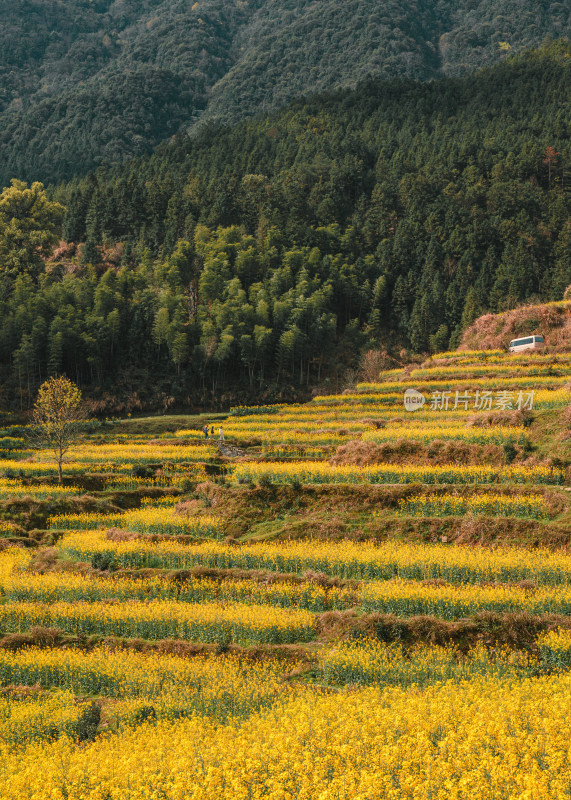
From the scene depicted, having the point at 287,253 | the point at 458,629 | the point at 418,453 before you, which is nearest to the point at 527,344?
the point at 418,453

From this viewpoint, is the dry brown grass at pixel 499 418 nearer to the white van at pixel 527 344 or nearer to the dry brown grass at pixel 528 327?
the white van at pixel 527 344

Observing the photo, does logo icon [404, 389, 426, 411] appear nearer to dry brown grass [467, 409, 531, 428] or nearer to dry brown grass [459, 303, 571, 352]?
dry brown grass [467, 409, 531, 428]

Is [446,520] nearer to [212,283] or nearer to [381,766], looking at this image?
[381,766]

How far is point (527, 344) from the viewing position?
179 ft

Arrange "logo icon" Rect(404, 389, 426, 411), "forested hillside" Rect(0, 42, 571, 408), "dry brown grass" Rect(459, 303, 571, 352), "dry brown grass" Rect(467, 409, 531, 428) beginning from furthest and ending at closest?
"forested hillside" Rect(0, 42, 571, 408), "dry brown grass" Rect(459, 303, 571, 352), "logo icon" Rect(404, 389, 426, 411), "dry brown grass" Rect(467, 409, 531, 428)

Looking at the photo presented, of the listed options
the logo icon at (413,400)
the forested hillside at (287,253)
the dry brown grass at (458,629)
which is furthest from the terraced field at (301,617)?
the forested hillside at (287,253)

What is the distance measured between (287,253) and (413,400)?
153 ft

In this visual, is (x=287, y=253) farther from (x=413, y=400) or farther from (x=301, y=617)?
(x=301, y=617)

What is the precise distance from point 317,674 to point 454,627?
13.9 feet

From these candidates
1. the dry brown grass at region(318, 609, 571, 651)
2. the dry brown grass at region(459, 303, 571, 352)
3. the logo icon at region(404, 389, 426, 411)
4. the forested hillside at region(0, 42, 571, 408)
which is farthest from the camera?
the forested hillside at region(0, 42, 571, 408)

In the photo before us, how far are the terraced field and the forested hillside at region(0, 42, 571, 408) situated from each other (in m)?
31.6

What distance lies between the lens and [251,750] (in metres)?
10.7

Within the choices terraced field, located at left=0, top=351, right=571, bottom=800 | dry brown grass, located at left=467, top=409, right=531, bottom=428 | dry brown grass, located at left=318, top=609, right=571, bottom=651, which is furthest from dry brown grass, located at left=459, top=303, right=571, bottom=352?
dry brown grass, located at left=318, top=609, right=571, bottom=651

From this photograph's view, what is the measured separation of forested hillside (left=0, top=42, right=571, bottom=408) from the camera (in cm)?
6844
